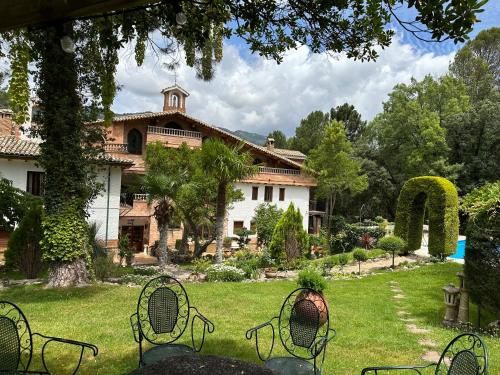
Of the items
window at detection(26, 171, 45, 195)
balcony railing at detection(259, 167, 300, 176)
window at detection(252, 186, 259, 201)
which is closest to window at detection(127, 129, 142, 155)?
window at detection(252, 186, 259, 201)

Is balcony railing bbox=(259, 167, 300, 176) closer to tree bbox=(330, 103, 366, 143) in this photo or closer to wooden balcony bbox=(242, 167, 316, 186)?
wooden balcony bbox=(242, 167, 316, 186)

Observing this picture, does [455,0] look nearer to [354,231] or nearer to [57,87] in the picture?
[57,87]

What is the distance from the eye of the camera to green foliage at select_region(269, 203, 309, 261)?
17.5 metres

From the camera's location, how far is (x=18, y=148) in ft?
63.1

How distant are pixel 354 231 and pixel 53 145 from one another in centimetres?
1931

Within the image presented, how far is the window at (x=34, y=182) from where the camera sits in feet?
64.8

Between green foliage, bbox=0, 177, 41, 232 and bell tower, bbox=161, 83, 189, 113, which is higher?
bell tower, bbox=161, 83, 189, 113

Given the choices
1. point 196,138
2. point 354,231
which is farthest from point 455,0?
point 196,138

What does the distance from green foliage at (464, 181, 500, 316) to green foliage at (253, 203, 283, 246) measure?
1812 cm

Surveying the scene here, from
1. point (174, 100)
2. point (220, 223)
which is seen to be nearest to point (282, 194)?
point (174, 100)

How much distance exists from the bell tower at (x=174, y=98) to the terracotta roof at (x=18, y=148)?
1381 centimetres

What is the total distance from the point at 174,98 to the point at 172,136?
546cm

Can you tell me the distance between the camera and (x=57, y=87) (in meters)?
10.3

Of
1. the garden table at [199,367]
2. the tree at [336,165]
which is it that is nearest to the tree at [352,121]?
the tree at [336,165]
